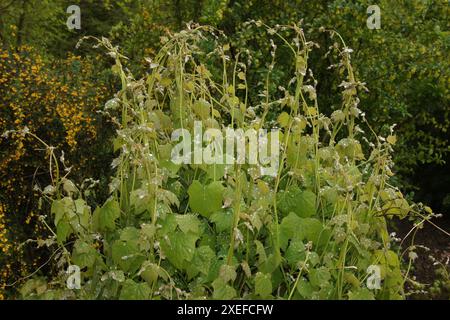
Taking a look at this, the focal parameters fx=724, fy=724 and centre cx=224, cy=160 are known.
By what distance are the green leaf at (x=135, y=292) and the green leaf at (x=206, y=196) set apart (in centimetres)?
34

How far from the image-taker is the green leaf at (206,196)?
259 cm

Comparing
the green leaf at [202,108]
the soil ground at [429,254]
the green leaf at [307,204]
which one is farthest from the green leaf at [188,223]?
the soil ground at [429,254]

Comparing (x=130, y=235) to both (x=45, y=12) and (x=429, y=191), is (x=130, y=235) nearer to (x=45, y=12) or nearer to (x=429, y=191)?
A: (x=429, y=191)

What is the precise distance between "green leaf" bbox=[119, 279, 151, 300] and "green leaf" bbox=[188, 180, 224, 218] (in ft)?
1.12

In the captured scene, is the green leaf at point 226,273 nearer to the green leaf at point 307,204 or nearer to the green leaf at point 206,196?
the green leaf at point 206,196

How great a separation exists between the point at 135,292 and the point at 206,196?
42 centimetres

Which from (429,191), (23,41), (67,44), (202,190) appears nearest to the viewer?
(202,190)

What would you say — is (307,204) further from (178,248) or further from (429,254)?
(429,254)

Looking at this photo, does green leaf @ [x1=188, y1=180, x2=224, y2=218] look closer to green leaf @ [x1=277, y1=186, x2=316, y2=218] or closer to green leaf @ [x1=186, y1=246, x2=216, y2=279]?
green leaf @ [x1=186, y1=246, x2=216, y2=279]

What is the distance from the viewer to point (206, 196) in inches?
102

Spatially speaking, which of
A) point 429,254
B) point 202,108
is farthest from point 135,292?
point 429,254
